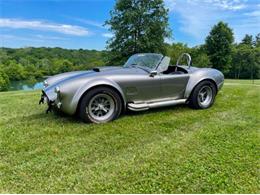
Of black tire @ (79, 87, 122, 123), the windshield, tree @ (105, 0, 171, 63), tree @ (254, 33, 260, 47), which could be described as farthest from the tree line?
tree @ (254, 33, 260, 47)

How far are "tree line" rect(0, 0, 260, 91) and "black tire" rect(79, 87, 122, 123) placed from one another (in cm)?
597

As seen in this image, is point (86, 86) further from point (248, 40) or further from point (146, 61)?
point (248, 40)

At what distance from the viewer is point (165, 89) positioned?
13.3 feet

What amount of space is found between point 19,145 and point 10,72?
40303mm

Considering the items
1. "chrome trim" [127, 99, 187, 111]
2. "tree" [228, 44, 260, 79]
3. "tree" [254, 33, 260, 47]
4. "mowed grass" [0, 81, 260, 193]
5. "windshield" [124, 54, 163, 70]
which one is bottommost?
"mowed grass" [0, 81, 260, 193]

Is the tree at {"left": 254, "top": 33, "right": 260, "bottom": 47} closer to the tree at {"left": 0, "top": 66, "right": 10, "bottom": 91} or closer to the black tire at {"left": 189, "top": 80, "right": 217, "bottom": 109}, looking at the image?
the tree at {"left": 0, "top": 66, "right": 10, "bottom": 91}

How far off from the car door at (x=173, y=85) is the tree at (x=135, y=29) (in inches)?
680

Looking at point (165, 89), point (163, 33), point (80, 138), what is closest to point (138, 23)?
point (163, 33)

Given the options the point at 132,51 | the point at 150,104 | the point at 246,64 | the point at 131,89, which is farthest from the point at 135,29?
the point at 246,64

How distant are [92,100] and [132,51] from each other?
1841 centimetres

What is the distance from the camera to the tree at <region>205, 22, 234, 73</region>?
119 ft

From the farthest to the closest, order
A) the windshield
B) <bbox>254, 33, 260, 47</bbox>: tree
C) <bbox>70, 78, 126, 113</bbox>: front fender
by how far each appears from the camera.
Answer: <bbox>254, 33, 260, 47</bbox>: tree → the windshield → <bbox>70, 78, 126, 113</bbox>: front fender

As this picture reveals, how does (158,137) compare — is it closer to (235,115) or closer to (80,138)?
(80,138)

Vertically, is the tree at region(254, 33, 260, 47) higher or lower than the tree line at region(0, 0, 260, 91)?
higher
